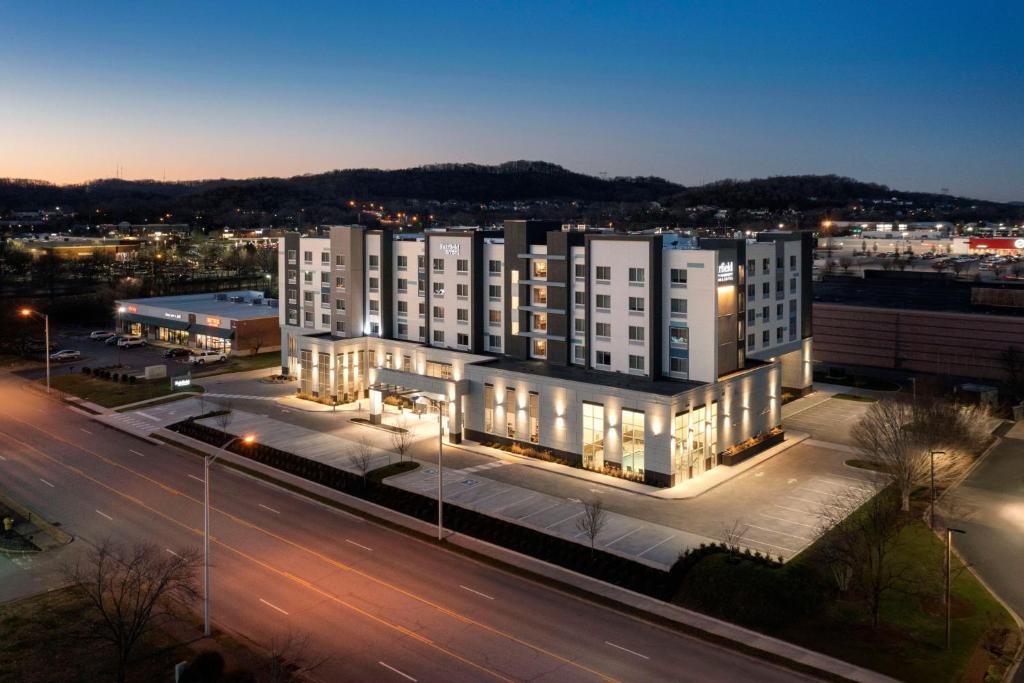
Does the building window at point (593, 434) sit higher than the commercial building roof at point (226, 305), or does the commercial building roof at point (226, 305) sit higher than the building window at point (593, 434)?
the commercial building roof at point (226, 305)

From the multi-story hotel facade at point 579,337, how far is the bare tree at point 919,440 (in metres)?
8.93

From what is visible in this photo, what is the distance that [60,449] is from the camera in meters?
57.8

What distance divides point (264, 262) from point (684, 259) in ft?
470

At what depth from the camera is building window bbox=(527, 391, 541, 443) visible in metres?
54.8

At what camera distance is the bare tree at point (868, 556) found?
32531mm

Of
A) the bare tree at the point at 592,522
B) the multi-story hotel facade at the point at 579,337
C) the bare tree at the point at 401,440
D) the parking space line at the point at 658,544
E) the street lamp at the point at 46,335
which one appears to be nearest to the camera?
the bare tree at the point at 592,522

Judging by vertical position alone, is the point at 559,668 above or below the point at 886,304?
below

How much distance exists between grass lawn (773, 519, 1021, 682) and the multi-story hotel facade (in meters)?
16.8

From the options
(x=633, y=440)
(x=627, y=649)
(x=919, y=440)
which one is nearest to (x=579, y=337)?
(x=633, y=440)

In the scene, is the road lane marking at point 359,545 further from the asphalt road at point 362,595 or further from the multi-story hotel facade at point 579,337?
the multi-story hotel facade at point 579,337

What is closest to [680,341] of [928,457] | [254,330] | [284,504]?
[928,457]

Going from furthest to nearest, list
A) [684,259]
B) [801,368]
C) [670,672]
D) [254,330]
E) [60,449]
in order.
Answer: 1. [254,330]
2. [801,368]
3. [60,449]
4. [684,259]
5. [670,672]

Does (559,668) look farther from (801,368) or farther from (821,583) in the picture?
(801,368)

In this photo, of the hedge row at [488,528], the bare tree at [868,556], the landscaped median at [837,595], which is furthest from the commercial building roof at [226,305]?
the bare tree at [868,556]
